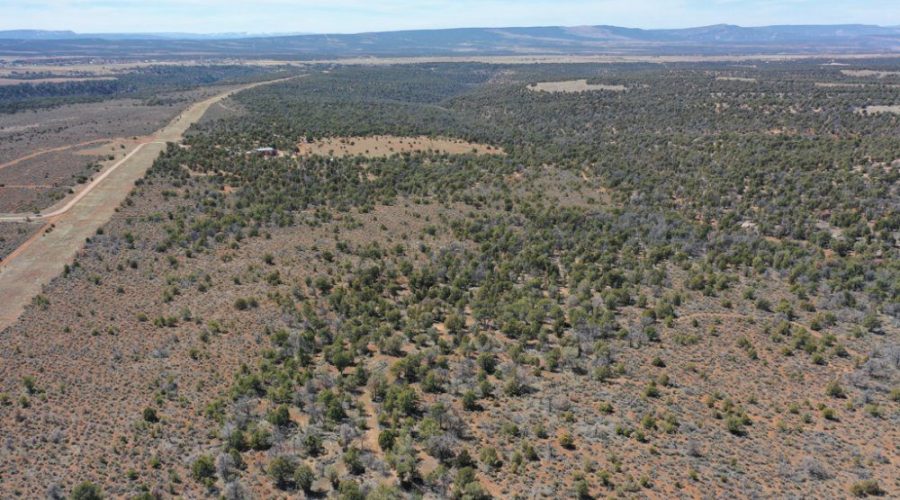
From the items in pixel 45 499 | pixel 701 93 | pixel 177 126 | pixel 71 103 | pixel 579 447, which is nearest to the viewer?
pixel 45 499

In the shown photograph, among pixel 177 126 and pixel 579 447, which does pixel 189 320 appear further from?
pixel 177 126

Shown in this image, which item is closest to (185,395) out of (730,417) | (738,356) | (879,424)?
(730,417)

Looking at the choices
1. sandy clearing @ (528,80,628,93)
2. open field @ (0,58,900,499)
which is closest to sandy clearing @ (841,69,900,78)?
sandy clearing @ (528,80,628,93)

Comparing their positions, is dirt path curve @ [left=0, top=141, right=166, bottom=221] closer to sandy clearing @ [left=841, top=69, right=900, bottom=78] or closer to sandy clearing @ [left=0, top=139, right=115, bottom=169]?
sandy clearing @ [left=0, top=139, right=115, bottom=169]

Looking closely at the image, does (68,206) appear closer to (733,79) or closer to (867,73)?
(733,79)

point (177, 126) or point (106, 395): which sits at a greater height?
point (177, 126)

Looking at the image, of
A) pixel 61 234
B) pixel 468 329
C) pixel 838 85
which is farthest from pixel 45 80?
pixel 838 85
